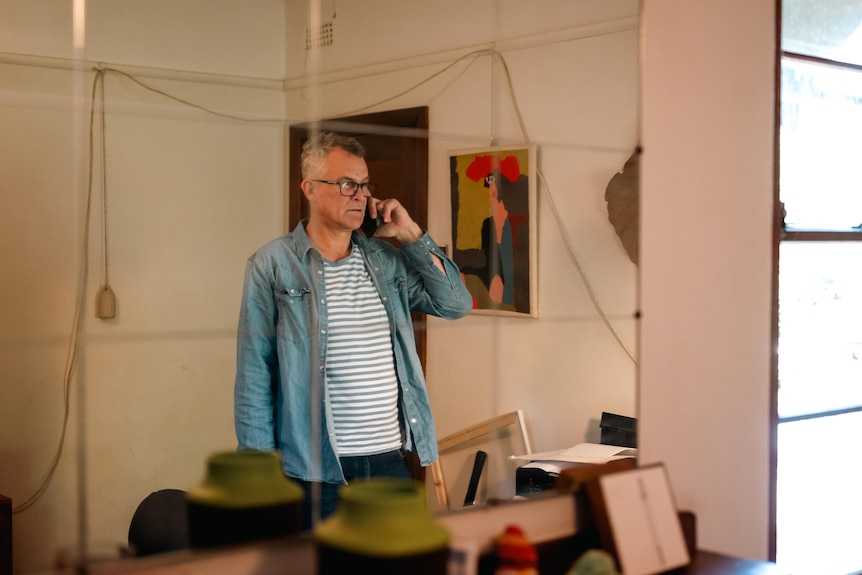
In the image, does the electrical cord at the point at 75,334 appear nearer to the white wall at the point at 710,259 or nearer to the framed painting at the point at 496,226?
the framed painting at the point at 496,226

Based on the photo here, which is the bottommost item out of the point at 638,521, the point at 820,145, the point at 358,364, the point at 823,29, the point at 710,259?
the point at 638,521

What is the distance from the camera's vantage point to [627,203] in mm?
1748

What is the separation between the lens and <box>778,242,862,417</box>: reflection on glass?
2256 mm

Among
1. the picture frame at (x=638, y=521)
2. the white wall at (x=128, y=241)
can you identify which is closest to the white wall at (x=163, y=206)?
the white wall at (x=128, y=241)

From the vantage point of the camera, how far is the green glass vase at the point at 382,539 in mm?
1117

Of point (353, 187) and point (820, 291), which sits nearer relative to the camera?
point (353, 187)

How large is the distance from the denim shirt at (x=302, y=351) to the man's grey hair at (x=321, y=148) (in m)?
0.08

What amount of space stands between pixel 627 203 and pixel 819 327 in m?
0.91

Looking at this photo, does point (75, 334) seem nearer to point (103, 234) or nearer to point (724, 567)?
point (103, 234)

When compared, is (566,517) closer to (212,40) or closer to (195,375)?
(195,375)

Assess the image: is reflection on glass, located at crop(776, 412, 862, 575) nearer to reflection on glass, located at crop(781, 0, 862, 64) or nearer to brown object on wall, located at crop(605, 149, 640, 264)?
brown object on wall, located at crop(605, 149, 640, 264)

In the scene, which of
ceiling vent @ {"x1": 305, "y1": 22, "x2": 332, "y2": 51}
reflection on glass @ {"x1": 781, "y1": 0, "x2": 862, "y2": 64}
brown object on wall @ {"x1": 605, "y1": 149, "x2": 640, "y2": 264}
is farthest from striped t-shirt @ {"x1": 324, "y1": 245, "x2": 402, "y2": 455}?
reflection on glass @ {"x1": 781, "y1": 0, "x2": 862, "y2": 64}

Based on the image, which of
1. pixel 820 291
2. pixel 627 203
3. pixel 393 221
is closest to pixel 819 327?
pixel 820 291

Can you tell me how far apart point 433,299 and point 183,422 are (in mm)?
458
